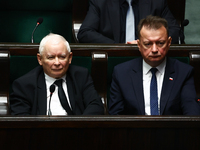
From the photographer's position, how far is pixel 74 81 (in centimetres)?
107

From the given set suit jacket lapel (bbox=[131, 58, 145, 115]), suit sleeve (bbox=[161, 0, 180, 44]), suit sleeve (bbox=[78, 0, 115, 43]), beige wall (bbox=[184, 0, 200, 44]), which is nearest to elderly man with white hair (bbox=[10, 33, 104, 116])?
suit jacket lapel (bbox=[131, 58, 145, 115])

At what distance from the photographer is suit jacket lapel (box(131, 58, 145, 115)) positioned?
3.50ft

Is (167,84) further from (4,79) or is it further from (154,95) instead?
(4,79)

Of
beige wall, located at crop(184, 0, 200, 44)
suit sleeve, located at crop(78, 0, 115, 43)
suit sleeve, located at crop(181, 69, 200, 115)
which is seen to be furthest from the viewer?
beige wall, located at crop(184, 0, 200, 44)

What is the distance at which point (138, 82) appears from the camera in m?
1.09

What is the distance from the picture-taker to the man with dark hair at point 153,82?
1063mm

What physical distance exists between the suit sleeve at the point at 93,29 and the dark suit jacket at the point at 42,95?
13.1 inches

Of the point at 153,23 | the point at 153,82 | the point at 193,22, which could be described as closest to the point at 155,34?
the point at 153,23

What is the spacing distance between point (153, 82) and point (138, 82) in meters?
0.04

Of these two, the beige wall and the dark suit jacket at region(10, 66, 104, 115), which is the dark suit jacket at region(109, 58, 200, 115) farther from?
the beige wall

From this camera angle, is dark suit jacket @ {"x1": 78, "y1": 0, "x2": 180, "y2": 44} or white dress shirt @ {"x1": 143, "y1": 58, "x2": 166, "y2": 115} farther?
dark suit jacket @ {"x1": 78, "y1": 0, "x2": 180, "y2": 44}

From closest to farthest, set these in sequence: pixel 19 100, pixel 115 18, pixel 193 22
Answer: pixel 19 100, pixel 115 18, pixel 193 22

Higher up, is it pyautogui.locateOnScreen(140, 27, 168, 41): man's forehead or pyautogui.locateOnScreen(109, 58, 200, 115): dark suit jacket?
pyautogui.locateOnScreen(140, 27, 168, 41): man's forehead

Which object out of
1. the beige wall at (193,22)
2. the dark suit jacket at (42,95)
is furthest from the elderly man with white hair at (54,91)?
the beige wall at (193,22)
